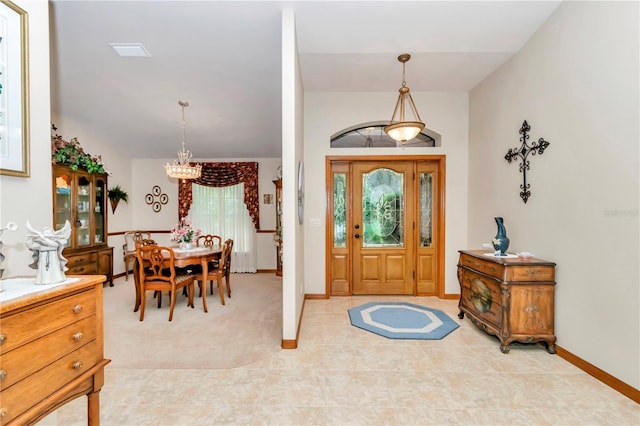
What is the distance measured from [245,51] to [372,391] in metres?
3.44

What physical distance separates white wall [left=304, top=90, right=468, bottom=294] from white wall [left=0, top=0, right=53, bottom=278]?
280 cm

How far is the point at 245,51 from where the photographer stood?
2.99m

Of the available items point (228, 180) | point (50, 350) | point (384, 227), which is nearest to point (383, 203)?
point (384, 227)

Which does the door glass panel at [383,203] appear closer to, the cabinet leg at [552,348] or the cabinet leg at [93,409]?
the cabinet leg at [552,348]

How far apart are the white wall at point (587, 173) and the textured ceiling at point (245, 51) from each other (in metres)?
0.49

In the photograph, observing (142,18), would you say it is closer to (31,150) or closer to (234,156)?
(31,150)

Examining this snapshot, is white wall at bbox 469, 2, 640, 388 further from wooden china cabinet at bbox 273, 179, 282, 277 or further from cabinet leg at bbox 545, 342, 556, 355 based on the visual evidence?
wooden china cabinet at bbox 273, 179, 282, 277

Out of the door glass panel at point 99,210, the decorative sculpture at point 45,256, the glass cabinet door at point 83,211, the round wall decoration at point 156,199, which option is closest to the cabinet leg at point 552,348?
the decorative sculpture at point 45,256

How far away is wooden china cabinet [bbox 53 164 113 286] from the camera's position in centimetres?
417

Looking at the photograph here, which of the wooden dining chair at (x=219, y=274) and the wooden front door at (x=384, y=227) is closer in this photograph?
the wooden dining chair at (x=219, y=274)

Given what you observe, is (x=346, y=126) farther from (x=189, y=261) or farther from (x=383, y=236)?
(x=189, y=261)

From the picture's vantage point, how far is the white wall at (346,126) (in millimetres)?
3967

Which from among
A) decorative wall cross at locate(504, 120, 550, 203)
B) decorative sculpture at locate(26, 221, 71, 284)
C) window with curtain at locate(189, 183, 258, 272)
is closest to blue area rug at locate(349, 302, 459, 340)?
decorative wall cross at locate(504, 120, 550, 203)

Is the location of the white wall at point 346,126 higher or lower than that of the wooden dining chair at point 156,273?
higher
